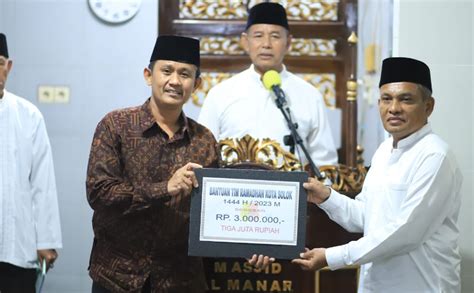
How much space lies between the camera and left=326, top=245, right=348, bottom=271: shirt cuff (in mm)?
2779

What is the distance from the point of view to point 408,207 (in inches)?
105

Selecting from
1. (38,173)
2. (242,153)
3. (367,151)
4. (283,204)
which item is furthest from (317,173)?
(367,151)

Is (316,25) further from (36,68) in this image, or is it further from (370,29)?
(36,68)

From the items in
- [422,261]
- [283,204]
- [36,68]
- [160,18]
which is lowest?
[422,261]

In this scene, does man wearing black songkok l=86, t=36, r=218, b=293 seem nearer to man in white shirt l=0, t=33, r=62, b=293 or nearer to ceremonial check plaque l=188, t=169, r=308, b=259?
ceremonial check plaque l=188, t=169, r=308, b=259

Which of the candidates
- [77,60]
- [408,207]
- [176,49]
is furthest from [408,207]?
[77,60]

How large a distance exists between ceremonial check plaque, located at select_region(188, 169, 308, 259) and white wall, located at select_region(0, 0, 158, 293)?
2.69 m

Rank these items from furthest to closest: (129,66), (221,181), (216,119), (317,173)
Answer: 1. (129,66)
2. (216,119)
3. (317,173)
4. (221,181)

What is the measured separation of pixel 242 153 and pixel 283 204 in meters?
0.73

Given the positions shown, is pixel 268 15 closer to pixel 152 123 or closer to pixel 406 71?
pixel 406 71

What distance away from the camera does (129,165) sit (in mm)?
2725

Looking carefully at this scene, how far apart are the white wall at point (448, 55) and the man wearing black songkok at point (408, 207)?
2.46 feet

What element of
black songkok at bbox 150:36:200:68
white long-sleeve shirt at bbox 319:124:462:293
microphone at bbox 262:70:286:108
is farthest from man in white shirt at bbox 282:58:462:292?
microphone at bbox 262:70:286:108

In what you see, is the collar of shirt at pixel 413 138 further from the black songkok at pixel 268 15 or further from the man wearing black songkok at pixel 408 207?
the black songkok at pixel 268 15
